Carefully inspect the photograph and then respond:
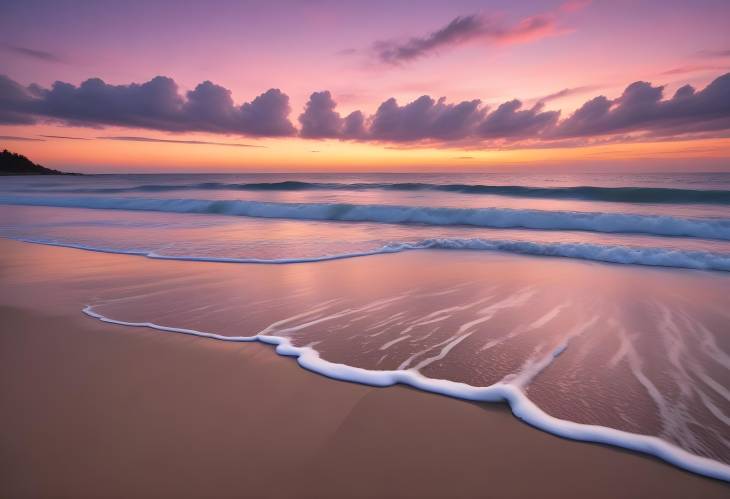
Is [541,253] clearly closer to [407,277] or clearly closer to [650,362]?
[407,277]

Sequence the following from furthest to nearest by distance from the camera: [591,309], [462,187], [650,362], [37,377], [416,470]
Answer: [462,187]
[591,309]
[650,362]
[37,377]
[416,470]

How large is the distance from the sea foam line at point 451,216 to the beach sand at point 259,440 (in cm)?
1056

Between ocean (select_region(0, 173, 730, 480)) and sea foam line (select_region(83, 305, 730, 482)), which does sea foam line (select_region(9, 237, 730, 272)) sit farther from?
sea foam line (select_region(83, 305, 730, 482))

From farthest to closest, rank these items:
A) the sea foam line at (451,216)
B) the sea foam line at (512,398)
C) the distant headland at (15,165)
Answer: the distant headland at (15,165)
the sea foam line at (451,216)
the sea foam line at (512,398)

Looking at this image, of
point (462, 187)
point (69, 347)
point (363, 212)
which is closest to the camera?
point (69, 347)

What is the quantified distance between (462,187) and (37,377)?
25.2 meters

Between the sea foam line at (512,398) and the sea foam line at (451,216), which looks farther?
the sea foam line at (451,216)

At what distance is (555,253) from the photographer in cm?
714

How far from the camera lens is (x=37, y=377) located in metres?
2.62

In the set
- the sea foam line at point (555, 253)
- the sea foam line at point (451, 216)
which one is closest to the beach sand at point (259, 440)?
the sea foam line at point (555, 253)

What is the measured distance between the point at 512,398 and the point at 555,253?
5498 mm

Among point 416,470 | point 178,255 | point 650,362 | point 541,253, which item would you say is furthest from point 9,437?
point 541,253

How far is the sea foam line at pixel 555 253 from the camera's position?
6328 mm

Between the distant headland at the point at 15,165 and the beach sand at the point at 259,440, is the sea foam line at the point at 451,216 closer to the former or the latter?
the beach sand at the point at 259,440
